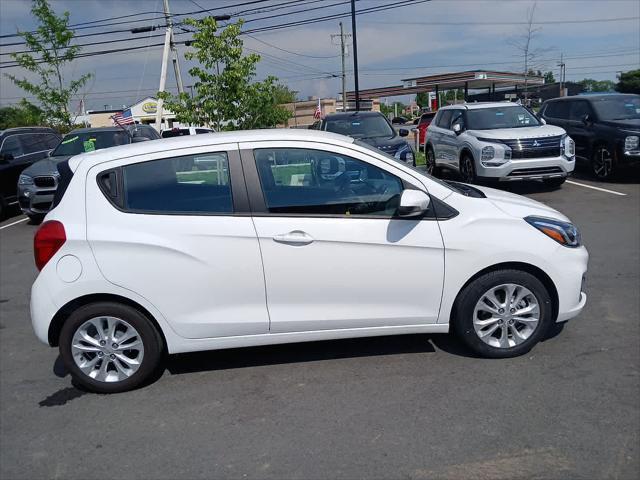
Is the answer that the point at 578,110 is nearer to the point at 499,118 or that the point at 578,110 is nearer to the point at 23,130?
the point at 499,118

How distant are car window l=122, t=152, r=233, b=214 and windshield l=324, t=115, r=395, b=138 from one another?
818 cm

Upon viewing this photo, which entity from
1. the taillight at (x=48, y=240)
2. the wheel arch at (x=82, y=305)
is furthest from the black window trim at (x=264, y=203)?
the taillight at (x=48, y=240)

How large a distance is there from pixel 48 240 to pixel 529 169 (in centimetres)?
929

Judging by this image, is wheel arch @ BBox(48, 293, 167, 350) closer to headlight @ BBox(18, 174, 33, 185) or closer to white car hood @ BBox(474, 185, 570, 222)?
white car hood @ BBox(474, 185, 570, 222)

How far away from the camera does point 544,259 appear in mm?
4293

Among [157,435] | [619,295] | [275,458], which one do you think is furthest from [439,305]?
[619,295]

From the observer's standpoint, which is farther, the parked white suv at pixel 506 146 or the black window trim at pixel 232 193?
the parked white suv at pixel 506 146

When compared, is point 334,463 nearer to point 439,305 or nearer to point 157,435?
point 157,435

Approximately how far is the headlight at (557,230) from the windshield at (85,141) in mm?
10140

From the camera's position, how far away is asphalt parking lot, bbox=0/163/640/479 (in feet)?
10.8

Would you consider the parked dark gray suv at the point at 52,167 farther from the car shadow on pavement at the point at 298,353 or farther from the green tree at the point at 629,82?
the green tree at the point at 629,82

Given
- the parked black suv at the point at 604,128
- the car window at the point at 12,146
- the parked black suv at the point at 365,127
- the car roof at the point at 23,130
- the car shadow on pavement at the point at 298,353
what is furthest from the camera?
the car roof at the point at 23,130

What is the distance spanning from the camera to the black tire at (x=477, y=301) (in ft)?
14.0

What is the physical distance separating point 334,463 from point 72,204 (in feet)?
8.18
